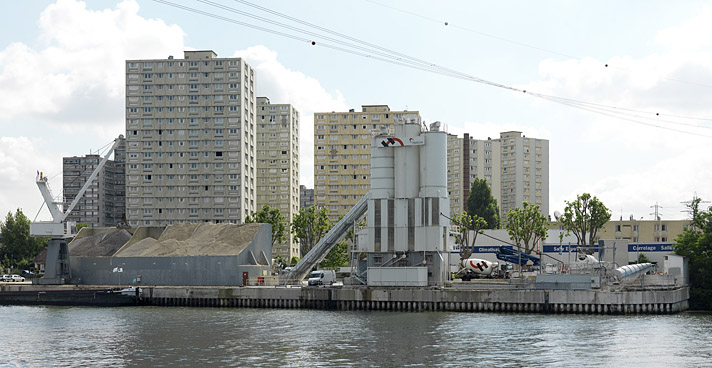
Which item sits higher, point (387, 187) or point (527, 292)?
point (387, 187)

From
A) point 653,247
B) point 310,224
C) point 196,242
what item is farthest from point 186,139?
point 653,247

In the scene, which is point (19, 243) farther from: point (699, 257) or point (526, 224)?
point (699, 257)

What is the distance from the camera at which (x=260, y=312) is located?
3287 inches

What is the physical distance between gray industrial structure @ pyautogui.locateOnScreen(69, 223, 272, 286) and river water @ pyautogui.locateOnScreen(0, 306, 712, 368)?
18.4 m

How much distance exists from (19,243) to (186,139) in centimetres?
4472

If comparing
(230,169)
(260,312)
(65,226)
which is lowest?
(260,312)

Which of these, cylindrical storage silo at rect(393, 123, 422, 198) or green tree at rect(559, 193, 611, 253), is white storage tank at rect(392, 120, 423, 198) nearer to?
cylindrical storage silo at rect(393, 123, 422, 198)

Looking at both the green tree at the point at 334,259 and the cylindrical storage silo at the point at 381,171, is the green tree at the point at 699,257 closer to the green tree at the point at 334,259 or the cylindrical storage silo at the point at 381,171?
the cylindrical storage silo at the point at 381,171

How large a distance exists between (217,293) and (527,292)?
1447 inches

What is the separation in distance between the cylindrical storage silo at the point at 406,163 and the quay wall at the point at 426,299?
12.0 metres

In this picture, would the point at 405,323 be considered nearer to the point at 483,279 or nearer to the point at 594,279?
Result: the point at 594,279

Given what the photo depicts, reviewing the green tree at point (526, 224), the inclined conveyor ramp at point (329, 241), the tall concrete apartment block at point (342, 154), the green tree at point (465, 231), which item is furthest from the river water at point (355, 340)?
the tall concrete apartment block at point (342, 154)

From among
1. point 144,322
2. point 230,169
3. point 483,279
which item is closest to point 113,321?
point 144,322

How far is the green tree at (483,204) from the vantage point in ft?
573
